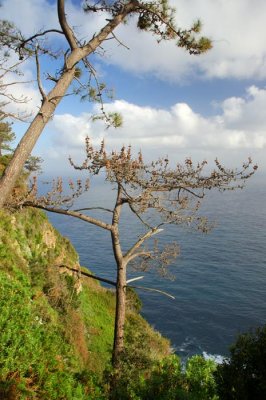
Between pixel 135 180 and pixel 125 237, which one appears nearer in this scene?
pixel 135 180

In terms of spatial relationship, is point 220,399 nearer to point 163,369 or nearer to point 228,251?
point 163,369

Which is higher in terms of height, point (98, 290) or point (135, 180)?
point (135, 180)

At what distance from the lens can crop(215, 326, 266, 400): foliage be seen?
920cm

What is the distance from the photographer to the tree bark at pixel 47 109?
6.87 m

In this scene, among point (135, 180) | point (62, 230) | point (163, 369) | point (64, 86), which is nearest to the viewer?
point (64, 86)

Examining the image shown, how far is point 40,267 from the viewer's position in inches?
760

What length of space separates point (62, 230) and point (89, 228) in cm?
811

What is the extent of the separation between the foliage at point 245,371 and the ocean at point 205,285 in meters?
12.2

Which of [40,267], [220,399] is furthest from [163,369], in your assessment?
[40,267]

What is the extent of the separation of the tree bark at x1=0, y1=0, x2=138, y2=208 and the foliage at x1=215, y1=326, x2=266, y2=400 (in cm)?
789

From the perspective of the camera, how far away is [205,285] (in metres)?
51.7

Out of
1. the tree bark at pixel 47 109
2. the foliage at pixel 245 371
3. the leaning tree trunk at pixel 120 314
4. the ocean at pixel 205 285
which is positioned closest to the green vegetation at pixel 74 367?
the foliage at pixel 245 371

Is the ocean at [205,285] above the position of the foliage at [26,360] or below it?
below

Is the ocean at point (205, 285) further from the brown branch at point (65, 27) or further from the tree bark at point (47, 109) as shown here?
the brown branch at point (65, 27)
